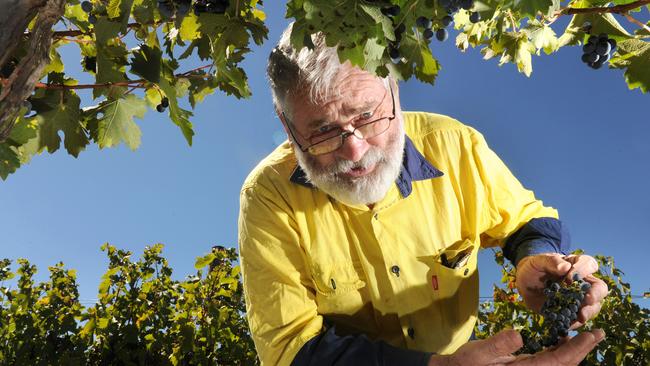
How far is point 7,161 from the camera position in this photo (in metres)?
2.02

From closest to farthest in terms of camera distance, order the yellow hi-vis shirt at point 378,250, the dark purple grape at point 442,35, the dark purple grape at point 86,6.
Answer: the dark purple grape at point 442,35 → the dark purple grape at point 86,6 → the yellow hi-vis shirt at point 378,250

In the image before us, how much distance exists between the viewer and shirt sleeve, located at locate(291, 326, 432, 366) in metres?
2.25

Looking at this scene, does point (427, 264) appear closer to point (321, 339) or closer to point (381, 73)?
point (321, 339)

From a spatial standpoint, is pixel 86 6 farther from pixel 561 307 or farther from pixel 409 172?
pixel 561 307

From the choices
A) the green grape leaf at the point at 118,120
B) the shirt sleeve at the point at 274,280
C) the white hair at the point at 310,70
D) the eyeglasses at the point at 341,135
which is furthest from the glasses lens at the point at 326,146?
the green grape leaf at the point at 118,120

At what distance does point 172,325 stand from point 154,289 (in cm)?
58

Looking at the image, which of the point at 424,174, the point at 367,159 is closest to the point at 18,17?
the point at 367,159

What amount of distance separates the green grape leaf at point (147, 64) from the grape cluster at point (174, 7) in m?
0.18

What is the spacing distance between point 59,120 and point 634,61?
220 cm

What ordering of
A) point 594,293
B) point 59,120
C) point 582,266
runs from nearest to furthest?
point 59,120, point 594,293, point 582,266

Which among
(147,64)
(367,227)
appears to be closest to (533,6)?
(147,64)

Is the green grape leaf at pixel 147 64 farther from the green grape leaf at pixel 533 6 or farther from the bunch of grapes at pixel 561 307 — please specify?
the bunch of grapes at pixel 561 307

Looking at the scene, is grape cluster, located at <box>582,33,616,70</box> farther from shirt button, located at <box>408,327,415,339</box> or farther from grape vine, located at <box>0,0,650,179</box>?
shirt button, located at <box>408,327,415,339</box>

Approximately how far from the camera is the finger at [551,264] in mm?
2375
